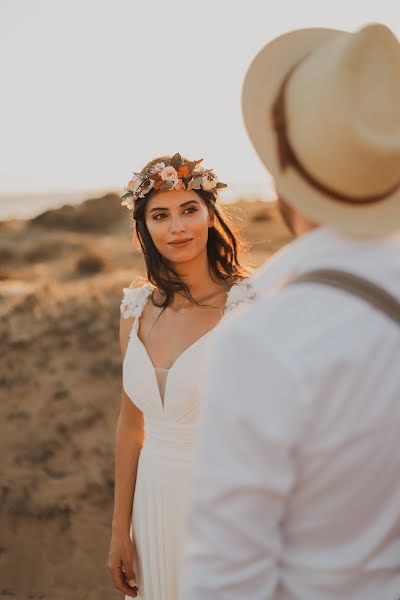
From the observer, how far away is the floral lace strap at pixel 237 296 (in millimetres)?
2916

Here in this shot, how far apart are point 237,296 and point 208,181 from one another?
675 millimetres

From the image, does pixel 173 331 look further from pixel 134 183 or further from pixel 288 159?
pixel 288 159

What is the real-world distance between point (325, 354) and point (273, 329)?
0.34 ft

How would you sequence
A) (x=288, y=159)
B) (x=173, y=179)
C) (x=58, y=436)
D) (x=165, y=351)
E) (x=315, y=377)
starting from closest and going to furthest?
1. (x=315, y=377)
2. (x=288, y=159)
3. (x=165, y=351)
4. (x=173, y=179)
5. (x=58, y=436)

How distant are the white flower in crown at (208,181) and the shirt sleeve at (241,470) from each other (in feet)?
7.09

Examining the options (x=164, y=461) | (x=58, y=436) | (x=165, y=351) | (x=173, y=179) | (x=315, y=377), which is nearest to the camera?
(x=315, y=377)

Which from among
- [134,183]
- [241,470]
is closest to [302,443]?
[241,470]

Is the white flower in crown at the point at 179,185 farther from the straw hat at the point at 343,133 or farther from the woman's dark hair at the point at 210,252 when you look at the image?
the straw hat at the point at 343,133

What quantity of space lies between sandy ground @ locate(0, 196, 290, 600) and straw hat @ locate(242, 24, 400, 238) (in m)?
2.09

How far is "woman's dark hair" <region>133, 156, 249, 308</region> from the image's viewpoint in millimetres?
3158

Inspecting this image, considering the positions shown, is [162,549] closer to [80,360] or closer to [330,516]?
[330,516]

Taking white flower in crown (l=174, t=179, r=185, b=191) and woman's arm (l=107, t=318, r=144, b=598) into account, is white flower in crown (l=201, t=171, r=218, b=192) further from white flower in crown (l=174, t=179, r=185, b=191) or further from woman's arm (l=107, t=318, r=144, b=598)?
woman's arm (l=107, t=318, r=144, b=598)

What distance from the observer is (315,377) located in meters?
1.08

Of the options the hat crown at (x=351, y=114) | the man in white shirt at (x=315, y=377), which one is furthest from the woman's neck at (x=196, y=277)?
the hat crown at (x=351, y=114)
